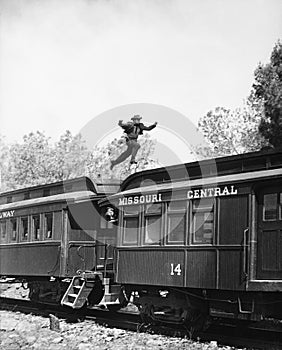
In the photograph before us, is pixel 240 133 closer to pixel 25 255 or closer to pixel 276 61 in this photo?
pixel 276 61

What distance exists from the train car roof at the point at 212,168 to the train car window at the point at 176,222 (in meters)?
0.69

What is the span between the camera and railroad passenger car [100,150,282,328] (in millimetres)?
10945

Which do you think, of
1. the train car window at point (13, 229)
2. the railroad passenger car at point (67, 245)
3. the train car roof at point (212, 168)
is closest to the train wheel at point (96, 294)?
the railroad passenger car at point (67, 245)

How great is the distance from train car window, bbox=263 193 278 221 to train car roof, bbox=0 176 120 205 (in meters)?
5.79

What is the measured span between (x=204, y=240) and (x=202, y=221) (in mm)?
371

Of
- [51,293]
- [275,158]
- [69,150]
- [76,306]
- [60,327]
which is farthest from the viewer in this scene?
[69,150]

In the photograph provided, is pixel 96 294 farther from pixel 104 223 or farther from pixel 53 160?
pixel 53 160

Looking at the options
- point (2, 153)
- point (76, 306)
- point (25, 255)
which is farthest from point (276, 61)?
point (2, 153)

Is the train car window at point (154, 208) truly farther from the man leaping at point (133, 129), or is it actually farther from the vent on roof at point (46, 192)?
the vent on roof at point (46, 192)

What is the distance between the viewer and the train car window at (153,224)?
12844 millimetres

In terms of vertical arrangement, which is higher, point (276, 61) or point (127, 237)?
point (276, 61)

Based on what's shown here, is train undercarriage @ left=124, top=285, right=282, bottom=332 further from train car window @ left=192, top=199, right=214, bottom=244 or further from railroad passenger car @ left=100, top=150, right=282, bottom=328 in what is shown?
train car window @ left=192, top=199, right=214, bottom=244

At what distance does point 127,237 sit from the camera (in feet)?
44.9

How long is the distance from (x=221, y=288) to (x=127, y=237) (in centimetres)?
298
